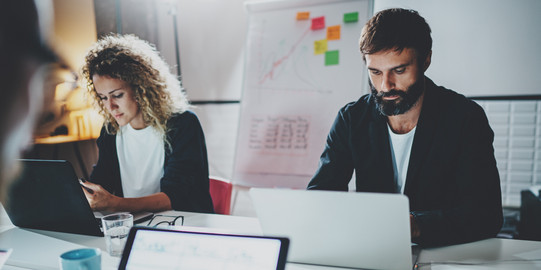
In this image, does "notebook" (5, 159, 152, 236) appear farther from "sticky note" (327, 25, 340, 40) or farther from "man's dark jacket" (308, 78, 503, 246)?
"sticky note" (327, 25, 340, 40)

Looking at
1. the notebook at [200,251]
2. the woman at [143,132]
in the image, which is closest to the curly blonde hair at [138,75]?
the woman at [143,132]

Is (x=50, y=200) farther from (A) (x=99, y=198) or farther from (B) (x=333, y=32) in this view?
(B) (x=333, y=32)

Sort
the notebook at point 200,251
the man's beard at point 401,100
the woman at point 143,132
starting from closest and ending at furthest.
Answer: the notebook at point 200,251, the man's beard at point 401,100, the woman at point 143,132

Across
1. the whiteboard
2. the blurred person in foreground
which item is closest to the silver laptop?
the whiteboard

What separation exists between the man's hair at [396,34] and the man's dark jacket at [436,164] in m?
0.17

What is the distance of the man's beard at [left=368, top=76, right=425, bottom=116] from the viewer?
1.31m

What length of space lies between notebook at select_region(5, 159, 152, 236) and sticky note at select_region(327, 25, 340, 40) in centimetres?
157

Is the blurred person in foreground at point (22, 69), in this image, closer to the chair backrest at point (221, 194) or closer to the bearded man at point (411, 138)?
the chair backrest at point (221, 194)

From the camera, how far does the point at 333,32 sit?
7.17ft

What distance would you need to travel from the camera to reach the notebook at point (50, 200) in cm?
99

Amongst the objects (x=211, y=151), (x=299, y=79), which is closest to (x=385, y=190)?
(x=299, y=79)

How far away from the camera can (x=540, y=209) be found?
6.11 feet

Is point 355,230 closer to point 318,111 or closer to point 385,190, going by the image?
point 385,190

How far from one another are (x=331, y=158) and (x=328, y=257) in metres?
0.62
